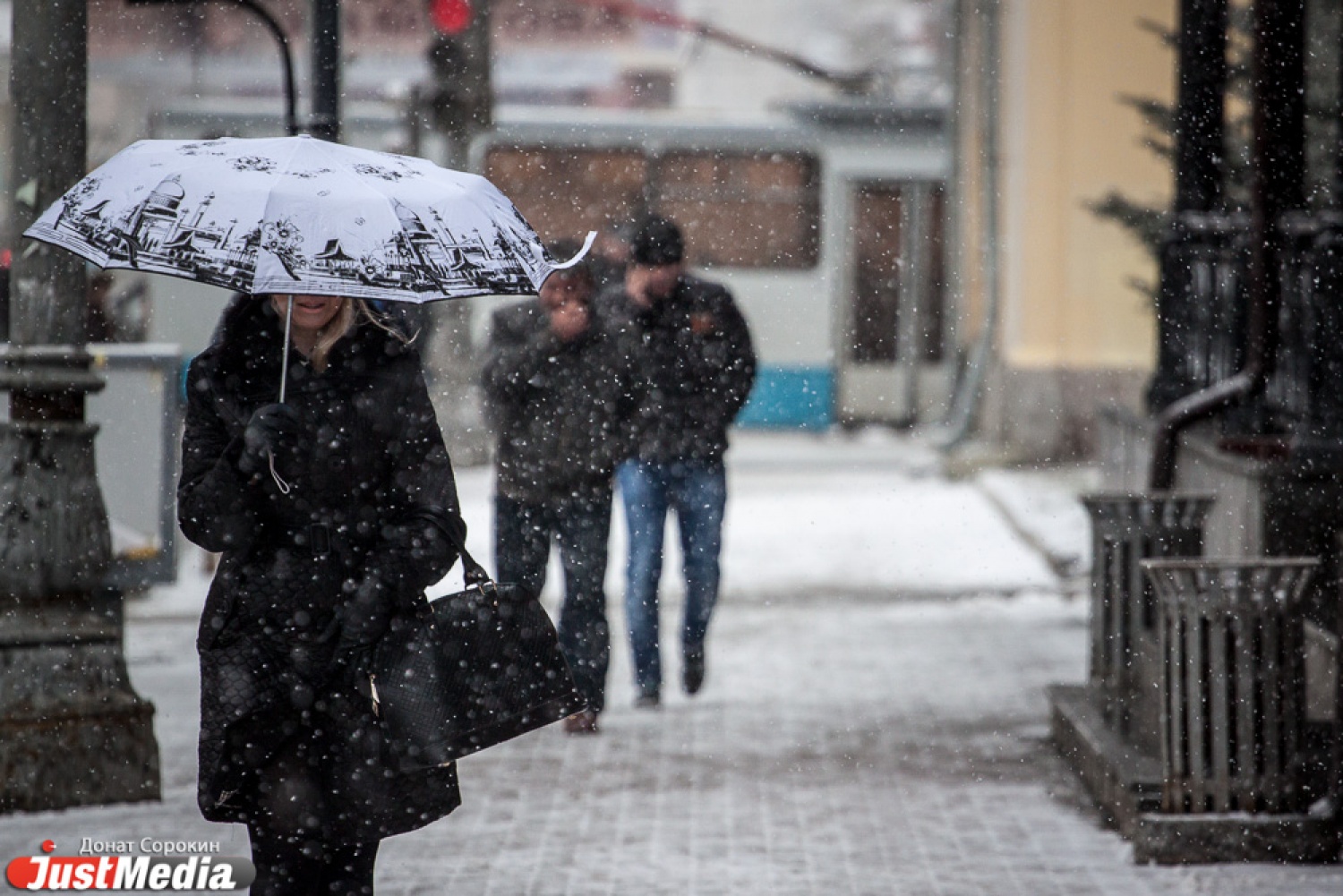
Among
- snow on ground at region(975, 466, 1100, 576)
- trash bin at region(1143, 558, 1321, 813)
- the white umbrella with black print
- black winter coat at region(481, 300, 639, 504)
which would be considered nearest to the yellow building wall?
snow on ground at region(975, 466, 1100, 576)

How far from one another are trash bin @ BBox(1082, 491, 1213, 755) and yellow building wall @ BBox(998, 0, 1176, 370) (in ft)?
→ 33.9

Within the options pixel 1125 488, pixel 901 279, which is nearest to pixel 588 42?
pixel 901 279

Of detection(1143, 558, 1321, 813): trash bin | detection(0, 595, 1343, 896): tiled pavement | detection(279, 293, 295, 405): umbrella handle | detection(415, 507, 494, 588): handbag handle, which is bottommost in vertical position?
detection(0, 595, 1343, 896): tiled pavement

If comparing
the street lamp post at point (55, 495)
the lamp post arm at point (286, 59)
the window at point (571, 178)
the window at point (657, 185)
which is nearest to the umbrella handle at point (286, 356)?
the street lamp post at point (55, 495)

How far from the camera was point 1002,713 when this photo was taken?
767 centimetres

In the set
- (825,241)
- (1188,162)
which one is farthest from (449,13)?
(825,241)

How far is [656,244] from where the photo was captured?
289 inches

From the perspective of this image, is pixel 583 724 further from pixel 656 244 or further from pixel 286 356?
pixel 286 356

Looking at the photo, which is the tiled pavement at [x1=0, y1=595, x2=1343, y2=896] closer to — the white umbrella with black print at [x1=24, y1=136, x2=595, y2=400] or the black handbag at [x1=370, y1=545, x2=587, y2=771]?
the black handbag at [x1=370, y1=545, x2=587, y2=771]

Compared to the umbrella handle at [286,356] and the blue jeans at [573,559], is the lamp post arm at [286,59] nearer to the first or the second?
the blue jeans at [573,559]

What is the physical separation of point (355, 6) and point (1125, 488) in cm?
2013

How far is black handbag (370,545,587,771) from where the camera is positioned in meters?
3.79

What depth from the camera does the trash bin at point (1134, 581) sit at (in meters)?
6.17

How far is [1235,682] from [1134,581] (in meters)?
1.10
